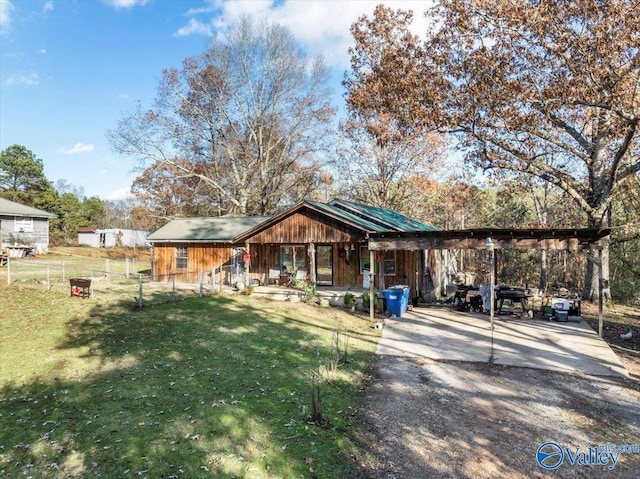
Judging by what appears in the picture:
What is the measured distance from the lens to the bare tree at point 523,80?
994 cm

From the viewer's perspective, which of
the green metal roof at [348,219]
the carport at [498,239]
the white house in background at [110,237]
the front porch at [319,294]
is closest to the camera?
the carport at [498,239]

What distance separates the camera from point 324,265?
64.8 feet

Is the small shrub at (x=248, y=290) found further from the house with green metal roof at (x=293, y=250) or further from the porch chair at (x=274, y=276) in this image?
the porch chair at (x=274, y=276)

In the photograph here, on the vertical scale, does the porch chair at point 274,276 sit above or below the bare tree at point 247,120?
below

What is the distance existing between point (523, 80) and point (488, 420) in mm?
10536

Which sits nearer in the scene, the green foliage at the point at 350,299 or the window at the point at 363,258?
the green foliage at the point at 350,299

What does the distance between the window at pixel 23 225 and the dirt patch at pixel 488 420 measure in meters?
35.4

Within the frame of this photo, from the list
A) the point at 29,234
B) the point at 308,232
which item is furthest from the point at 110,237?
the point at 308,232

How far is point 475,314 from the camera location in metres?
15.1

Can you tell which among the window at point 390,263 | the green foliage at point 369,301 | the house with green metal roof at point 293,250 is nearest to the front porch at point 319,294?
the green foliage at point 369,301

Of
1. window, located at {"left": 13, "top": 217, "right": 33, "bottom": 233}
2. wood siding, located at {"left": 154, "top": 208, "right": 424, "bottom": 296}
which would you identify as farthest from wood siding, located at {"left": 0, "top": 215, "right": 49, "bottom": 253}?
wood siding, located at {"left": 154, "top": 208, "right": 424, "bottom": 296}

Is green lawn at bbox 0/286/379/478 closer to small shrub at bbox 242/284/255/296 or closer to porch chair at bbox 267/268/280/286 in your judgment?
small shrub at bbox 242/284/255/296

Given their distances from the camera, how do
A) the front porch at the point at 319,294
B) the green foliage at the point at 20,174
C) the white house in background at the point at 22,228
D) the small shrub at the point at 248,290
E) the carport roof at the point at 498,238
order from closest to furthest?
the carport roof at the point at 498,238, the front porch at the point at 319,294, the small shrub at the point at 248,290, the white house in background at the point at 22,228, the green foliage at the point at 20,174

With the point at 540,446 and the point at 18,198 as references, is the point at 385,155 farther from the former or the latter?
the point at 18,198
